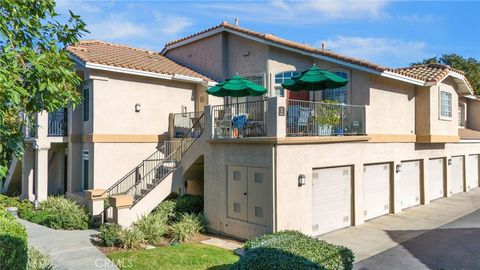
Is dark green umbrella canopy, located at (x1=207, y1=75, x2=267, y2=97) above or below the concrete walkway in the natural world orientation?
above

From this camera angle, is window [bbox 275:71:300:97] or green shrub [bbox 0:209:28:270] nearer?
green shrub [bbox 0:209:28:270]

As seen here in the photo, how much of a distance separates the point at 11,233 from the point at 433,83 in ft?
56.9

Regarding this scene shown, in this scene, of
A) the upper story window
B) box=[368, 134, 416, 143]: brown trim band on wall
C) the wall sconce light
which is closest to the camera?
the wall sconce light

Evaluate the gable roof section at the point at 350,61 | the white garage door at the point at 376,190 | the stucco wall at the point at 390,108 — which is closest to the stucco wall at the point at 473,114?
the gable roof section at the point at 350,61

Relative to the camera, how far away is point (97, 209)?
48.4 feet

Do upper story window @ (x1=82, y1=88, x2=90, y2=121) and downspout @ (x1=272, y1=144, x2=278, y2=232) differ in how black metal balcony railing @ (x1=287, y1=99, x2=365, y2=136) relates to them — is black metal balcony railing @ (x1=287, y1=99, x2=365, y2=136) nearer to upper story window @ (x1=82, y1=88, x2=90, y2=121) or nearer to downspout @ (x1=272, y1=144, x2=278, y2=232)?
downspout @ (x1=272, y1=144, x2=278, y2=232)

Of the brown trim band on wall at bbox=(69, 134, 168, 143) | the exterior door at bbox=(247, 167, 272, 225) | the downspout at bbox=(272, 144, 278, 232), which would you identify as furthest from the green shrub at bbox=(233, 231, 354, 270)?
the brown trim band on wall at bbox=(69, 134, 168, 143)

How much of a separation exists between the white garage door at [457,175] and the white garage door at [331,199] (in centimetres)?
1133

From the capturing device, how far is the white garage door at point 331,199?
13086 millimetres

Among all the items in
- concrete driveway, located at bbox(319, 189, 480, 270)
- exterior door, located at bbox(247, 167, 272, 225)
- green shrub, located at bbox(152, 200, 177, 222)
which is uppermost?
exterior door, located at bbox(247, 167, 272, 225)

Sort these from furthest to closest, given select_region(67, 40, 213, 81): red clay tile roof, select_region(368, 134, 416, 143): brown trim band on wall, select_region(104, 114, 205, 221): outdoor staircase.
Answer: select_region(67, 40, 213, 81): red clay tile roof < select_region(368, 134, 416, 143): brown trim band on wall < select_region(104, 114, 205, 221): outdoor staircase

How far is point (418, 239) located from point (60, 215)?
13.6 m

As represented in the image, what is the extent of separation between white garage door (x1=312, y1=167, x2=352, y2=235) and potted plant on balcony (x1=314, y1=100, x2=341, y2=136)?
149 centimetres

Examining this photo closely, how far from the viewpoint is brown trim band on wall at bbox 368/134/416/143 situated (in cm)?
1567
